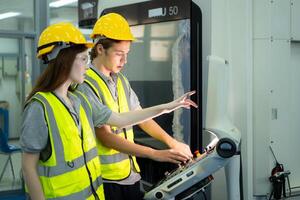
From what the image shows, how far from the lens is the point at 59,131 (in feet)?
6.06

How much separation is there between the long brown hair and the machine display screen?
0.86 meters

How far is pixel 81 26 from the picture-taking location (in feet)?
13.1

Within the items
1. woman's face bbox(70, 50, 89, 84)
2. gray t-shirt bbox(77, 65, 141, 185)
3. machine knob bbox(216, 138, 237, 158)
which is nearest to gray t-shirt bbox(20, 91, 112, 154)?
woman's face bbox(70, 50, 89, 84)

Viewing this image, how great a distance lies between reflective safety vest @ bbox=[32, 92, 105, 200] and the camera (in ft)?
6.05

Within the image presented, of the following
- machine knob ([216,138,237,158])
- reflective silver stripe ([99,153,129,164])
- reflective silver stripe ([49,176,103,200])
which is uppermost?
machine knob ([216,138,237,158])

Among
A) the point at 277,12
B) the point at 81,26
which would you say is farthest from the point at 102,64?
Result: the point at 81,26

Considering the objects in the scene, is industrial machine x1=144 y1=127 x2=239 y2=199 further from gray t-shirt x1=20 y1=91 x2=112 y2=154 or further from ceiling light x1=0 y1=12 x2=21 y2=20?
ceiling light x1=0 y1=12 x2=21 y2=20

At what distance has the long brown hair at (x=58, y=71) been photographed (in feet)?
6.17

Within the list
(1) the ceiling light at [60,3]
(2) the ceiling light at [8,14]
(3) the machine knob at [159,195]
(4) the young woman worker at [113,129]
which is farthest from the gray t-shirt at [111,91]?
(1) the ceiling light at [60,3]

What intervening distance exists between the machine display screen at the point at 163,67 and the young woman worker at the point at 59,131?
790mm

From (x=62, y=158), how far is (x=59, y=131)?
0.11 m

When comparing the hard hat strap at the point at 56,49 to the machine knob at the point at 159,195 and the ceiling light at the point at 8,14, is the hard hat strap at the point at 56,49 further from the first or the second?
the ceiling light at the point at 8,14

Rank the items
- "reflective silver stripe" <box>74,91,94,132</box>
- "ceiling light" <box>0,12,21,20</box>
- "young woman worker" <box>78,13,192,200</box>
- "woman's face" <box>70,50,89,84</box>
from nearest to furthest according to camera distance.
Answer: "woman's face" <box>70,50,89,84</box> < "reflective silver stripe" <box>74,91,94,132</box> < "young woman worker" <box>78,13,192,200</box> < "ceiling light" <box>0,12,21,20</box>

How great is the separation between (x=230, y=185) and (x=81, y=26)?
2.38 meters
